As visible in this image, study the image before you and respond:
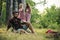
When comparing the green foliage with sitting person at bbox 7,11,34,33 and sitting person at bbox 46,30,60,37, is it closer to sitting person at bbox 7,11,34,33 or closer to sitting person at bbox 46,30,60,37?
sitting person at bbox 46,30,60,37

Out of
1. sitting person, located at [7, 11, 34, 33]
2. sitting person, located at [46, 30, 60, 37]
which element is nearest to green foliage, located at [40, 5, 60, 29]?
sitting person, located at [46, 30, 60, 37]

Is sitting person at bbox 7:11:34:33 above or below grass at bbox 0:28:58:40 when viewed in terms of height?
above

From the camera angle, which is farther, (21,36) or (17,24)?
(17,24)

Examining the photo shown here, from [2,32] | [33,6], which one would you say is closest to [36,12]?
[33,6]

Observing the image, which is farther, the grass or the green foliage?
the green foliage

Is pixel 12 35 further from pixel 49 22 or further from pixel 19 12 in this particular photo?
pixel 49 22

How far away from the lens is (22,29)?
503cm

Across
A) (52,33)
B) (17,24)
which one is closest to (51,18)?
(52,33)

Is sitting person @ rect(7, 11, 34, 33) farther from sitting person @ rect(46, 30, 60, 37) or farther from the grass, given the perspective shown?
sitting person @ rect(46, 30, 60, 37)

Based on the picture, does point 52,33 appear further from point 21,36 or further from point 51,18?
point 21,36

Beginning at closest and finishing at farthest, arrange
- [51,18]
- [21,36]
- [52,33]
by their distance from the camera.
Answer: [21,36] < [52,33] < [51,18]

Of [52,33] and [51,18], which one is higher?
[51,18]

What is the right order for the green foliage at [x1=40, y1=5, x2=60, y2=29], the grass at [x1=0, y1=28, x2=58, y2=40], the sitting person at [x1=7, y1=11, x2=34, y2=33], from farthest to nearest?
the green foliage at [x1=40, y1=5, x2=60, y2=29], the sitting person at [x1=7, y1=11, x2=34, y2=33], the grass at [x1=0, y1=28, x2=58, y2=40]

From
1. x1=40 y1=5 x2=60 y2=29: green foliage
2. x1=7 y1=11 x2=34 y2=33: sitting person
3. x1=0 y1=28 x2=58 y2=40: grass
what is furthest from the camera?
x1=40 y1=5 x2=60 y2=29: green foliage
